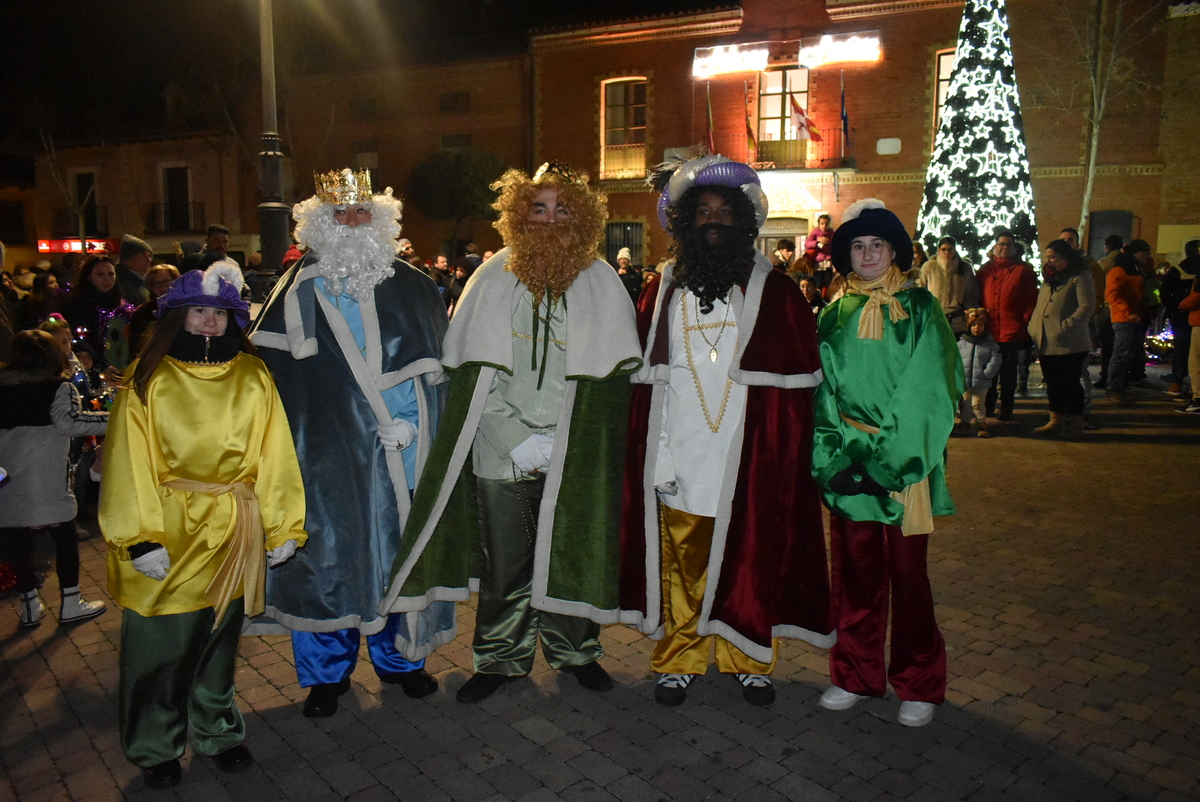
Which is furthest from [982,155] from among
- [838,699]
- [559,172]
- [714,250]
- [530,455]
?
[530,455]

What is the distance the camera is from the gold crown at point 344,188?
146 inches

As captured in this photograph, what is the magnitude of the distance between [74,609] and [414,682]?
2.15m

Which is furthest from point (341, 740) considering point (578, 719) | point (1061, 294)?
point (1061, 294)

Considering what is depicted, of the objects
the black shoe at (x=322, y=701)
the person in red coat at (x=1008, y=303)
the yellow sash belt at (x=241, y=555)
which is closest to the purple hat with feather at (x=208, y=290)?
the yellow sash belt at (x=241, y=555)

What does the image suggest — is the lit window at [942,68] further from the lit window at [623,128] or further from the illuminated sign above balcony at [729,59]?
the lit window at [623,128]

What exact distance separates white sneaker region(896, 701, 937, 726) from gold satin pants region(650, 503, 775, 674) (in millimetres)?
560

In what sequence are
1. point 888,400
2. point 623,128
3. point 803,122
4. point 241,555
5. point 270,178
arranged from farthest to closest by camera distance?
point 623,128, point 803,122, point 270,178, point 888,400, point 241,555

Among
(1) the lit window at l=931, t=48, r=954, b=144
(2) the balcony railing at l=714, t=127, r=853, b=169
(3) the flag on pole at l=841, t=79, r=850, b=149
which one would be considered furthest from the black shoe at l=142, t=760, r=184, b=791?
(1) the lit window at l=931, t=48, r=954, b=144

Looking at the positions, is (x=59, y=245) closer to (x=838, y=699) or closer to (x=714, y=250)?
(x=714, y=250)

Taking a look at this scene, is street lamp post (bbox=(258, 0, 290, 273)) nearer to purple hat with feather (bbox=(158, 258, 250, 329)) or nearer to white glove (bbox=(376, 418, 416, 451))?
white glove (bbox=(376, 418, 416, 451))

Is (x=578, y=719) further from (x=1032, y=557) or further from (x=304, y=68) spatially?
(x=304, y=68)

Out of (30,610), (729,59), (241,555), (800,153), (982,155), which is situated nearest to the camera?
(241,555)

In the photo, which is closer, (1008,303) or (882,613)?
(882,613)

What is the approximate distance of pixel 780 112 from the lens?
74.9 feet
